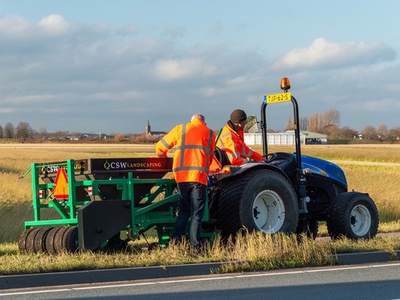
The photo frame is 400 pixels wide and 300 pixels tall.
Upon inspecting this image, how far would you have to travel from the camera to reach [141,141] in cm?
10725

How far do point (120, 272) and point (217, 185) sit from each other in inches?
105

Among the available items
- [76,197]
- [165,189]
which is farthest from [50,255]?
[165,189]

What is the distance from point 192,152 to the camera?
997 centimetres

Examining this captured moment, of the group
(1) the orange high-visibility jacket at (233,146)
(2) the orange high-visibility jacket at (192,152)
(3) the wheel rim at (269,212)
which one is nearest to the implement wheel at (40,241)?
(2) the orange high-visibility jacket at (192,152)

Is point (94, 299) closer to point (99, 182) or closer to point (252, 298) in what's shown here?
point (252, 298)

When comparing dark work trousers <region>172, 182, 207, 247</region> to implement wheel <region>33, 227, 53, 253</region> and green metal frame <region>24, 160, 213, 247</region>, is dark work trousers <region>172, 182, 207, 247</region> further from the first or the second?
implement wheel <region>33, 227, 53, 253</region>

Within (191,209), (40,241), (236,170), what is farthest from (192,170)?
(40,241)

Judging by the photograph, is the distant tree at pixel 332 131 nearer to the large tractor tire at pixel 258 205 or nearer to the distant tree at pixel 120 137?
the distant tree at pixel 120 137

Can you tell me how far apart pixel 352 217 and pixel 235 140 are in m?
2.53

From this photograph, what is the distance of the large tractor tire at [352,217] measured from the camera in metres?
11.6

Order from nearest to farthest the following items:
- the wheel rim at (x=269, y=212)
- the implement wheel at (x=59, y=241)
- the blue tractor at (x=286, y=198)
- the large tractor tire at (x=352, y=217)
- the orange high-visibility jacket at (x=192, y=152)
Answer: the implement wheel at (x=59, y=241), the orange high-visibility jacket at (x=192, y=152), the blue tractor at (x=286, y=198), the wheel rim at (x=269, y=212), the large tractor tire at (x=352, y=217)

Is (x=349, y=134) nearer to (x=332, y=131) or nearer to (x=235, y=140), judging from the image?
(x=332, y=131)

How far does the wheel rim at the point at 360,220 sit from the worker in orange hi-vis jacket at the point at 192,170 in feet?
10.4

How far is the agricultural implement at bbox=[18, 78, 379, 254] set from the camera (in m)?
9.51
